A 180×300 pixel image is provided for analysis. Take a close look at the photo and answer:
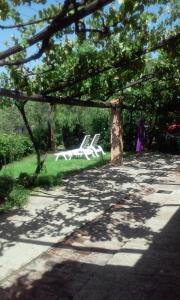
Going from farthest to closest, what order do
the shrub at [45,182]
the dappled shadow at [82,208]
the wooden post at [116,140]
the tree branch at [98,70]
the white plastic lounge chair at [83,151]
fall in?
the white plastic lounge chair at [83,151] → the wooden post at [116,140] → the shrub at [45,182] → the tree branch at [98,70] → the dappled shadow at [82,208]

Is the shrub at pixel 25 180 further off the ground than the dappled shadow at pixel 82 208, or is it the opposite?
the shrub at pixel 25 180

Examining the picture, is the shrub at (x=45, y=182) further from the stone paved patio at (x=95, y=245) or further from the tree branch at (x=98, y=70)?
the tree branch at (x=98, y=70)

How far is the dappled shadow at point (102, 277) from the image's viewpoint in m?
4.49

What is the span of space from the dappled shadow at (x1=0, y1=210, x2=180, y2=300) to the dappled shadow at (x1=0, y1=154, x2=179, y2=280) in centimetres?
66

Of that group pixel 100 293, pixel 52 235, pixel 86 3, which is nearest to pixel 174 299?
pixel 100 293

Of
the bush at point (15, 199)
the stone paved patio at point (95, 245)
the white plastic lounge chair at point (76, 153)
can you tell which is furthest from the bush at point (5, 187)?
the white plastic lounge chair at point (76, 153)

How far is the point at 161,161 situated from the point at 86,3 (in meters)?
12.8

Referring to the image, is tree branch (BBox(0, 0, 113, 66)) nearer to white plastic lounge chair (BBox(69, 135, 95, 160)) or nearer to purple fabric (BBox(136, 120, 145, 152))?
white plastic lounge chair (BBox(69, 135, 95, 160))

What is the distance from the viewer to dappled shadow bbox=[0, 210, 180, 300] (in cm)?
449

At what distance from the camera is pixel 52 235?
6.59 meters

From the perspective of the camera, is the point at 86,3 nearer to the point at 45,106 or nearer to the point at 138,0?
the point at 138,0

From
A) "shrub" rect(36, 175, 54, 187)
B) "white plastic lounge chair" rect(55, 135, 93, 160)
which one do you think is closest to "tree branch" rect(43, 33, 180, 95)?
"shrub" rect(36, 175, 54, 187)

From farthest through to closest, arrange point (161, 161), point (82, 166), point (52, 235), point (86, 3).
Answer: point (161, 161), point (82, 166), point (52, 235), point (86, 3)

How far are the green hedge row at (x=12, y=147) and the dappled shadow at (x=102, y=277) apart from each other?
1218 cm
